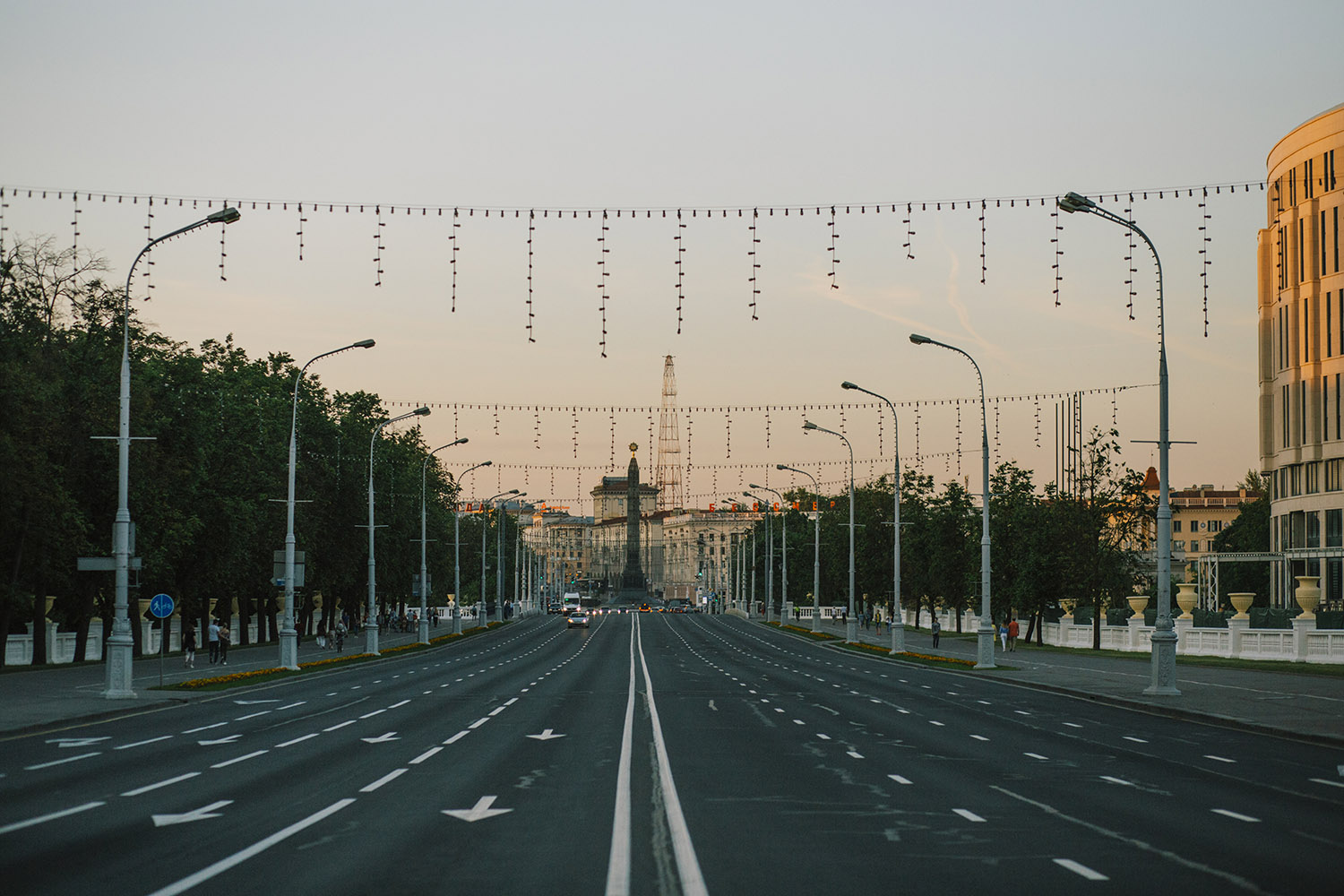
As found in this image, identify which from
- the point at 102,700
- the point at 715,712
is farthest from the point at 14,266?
the point at 715,712

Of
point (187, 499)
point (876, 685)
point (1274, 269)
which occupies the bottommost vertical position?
point (876, 685)

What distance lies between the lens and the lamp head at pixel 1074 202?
32625 millimetres

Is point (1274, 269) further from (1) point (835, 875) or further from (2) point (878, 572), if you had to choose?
(1) point (835, 875)

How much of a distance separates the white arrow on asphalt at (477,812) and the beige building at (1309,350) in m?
66.1

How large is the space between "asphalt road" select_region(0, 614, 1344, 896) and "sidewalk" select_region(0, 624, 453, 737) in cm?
104

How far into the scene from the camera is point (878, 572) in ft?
354

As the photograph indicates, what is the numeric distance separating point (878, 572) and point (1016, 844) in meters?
95.9

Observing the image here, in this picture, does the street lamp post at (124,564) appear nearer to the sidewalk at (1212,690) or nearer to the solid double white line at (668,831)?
the solid double white line at (668,831)

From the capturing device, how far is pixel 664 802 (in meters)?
15.8

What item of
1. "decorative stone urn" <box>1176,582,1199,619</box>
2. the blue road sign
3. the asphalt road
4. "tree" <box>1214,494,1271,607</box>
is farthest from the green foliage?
"tree" <box>1214,494,1271,607</box>

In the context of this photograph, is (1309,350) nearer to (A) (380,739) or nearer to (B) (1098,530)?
(B) (1098,530)

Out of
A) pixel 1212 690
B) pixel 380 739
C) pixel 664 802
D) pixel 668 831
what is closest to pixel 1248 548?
pixel 1212 690

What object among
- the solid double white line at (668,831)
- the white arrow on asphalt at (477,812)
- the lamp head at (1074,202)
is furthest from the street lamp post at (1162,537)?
the white arrow on asphalt at (477,812)

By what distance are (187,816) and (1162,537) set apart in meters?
26.0
